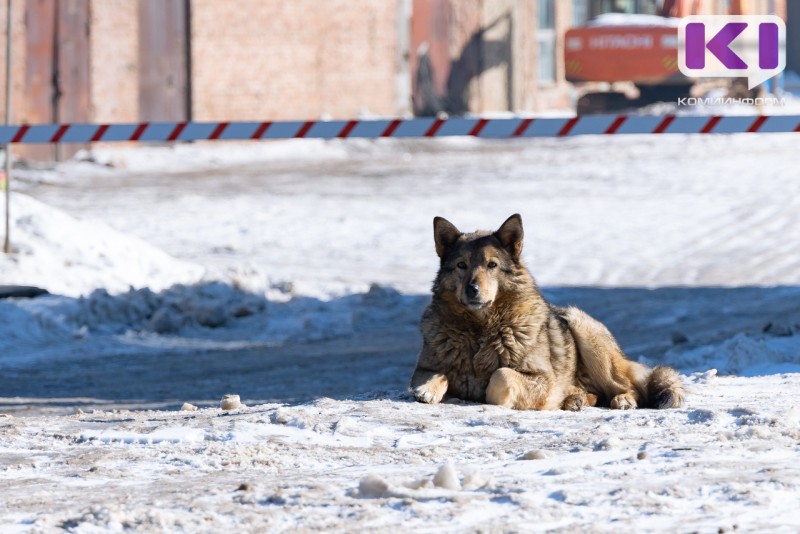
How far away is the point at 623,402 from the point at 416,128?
13.0 feet

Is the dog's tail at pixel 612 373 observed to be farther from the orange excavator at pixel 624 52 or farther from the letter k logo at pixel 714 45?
the orange excavator at pixel 624 52

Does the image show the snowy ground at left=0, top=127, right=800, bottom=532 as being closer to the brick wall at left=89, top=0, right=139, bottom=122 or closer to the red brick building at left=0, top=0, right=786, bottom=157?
the brick wall at left=89, top=0, right=139, bottom=122

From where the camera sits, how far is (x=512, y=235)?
7.88m

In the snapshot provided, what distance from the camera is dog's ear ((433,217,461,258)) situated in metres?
7.84

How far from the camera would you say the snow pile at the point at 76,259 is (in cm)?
1378

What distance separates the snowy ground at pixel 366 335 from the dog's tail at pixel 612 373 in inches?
10.1

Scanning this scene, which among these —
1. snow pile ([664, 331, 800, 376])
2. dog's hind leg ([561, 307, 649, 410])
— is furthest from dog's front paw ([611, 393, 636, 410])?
snow pile ([664, 331, 800, 376])

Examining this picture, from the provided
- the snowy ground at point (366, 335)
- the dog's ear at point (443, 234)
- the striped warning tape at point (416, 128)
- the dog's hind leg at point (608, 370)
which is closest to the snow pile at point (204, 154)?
the snowy ground at point (366, 335)

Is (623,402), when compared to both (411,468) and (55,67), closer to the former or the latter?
(411,468)

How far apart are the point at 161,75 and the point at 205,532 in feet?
72.9

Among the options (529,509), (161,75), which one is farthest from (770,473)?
(161,75)

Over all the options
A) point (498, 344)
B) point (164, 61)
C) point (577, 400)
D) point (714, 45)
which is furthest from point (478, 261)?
point (714, 45)

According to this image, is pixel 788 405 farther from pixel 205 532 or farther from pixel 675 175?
pixel 675 175

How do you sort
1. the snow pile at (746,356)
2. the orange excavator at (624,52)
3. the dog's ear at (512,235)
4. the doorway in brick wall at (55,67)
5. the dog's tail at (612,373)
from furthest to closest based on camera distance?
the orange excavator at (624,52)
the doorway in brick wall at (55,67)
the snow pile at (746,356)
the dog's tail at (612,373)
the dog's ear at (512,235)
